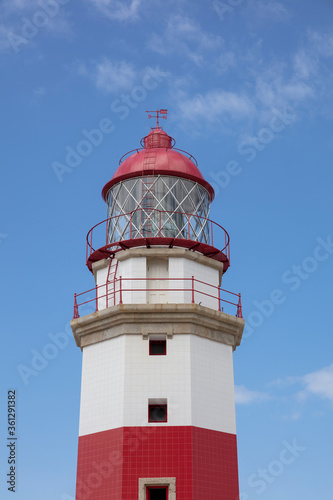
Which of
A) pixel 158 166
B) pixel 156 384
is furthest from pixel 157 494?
pixel 158 166

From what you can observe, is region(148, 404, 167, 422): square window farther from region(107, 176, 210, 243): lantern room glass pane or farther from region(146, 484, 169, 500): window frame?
region(107, 176, 210, 243): lantern room glass pane

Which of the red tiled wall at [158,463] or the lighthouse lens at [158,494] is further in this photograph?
the lighthouse lens at [158,494]

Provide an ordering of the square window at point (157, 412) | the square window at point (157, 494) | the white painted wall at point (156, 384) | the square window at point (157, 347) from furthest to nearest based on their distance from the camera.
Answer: the square window at point (157, 347) → the square window at point (157, 412) → the white painted wall at point (156, 384) → the square window at point (157, 494)

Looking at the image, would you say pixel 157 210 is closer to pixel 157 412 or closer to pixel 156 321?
pixel 156 321

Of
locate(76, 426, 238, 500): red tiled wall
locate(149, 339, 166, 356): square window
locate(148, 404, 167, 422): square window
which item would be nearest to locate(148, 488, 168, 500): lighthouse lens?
locate(76, 426, 238, 500): red tiled wall

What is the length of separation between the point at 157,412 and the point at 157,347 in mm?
2171

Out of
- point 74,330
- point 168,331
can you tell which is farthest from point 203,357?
point 74,330

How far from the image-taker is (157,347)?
24359mm

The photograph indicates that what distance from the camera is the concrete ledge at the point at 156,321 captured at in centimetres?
2409

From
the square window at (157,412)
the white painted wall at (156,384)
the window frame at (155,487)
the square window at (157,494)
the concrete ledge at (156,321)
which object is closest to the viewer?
the window frame at (155,487)

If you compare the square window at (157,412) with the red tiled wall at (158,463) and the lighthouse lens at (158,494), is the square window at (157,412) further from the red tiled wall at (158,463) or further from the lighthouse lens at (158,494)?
the lighthouse lens at (158,494)

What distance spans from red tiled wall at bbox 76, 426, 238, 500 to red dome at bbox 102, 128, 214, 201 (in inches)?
364

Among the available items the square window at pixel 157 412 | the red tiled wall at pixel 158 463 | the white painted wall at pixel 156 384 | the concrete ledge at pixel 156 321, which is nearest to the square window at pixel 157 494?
the red tiled wall at pixel 158 463

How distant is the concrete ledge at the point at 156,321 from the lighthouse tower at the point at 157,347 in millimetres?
35
